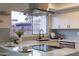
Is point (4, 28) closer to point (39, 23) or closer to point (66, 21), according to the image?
point (39, 23)

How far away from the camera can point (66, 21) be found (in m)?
1.32

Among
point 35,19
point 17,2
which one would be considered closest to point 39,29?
point 35,19

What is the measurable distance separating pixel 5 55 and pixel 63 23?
68 centimetres

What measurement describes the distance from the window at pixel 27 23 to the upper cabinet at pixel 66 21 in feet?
0.37

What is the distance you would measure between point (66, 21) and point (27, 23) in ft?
1.32

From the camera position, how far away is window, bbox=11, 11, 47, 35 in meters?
1.32

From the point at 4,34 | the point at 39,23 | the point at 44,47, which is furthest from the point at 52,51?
the point at 4,34

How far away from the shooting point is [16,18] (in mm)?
1331

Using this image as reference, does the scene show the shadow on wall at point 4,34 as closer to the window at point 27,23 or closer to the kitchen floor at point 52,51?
the window at point 27,23

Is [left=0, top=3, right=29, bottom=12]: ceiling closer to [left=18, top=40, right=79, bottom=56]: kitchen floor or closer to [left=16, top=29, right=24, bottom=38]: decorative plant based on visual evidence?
[left=16, top=29, right=24, bottom=38]: decorative plant

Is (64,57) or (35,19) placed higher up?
(35,19)

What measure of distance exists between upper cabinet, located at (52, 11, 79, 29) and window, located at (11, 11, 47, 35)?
0.11 meters

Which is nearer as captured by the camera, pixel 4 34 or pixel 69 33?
pixel 4 34

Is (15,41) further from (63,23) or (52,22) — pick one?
(63,23)
